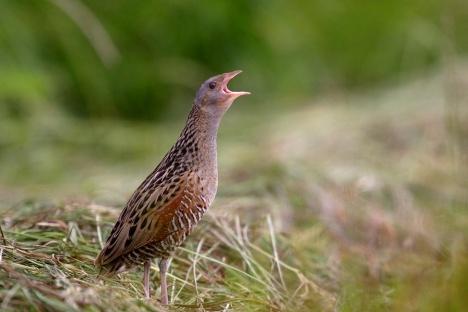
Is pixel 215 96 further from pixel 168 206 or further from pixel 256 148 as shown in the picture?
pixel 256 148

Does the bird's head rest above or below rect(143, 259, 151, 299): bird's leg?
above

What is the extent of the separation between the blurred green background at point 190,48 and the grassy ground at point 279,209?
18.4 inches

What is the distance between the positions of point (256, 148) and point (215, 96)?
4.37 m

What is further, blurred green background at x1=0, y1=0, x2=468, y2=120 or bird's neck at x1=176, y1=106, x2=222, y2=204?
blurred green background at x1=0, y1=0, x2=468, y2=120

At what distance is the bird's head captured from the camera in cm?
478

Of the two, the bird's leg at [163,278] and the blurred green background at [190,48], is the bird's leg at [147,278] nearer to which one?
the bird's leg at [163,278]

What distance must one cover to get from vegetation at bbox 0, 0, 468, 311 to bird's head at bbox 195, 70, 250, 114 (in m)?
0.71

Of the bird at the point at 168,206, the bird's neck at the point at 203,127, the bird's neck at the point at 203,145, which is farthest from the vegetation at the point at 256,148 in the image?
the bird's neck at the point at 203,127

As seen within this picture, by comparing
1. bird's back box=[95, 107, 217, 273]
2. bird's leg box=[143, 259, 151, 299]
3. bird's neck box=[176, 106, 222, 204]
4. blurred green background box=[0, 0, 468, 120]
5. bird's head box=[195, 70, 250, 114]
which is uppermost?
blurred green background box=[0, 0, 468, 120]

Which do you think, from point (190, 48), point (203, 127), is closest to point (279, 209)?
point (203, 127)

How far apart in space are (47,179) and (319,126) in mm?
2564

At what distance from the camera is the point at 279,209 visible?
6738 mm

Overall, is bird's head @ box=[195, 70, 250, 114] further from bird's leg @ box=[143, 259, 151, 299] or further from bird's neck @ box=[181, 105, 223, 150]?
bird's leg @ box=[143, 259, 151, 299]

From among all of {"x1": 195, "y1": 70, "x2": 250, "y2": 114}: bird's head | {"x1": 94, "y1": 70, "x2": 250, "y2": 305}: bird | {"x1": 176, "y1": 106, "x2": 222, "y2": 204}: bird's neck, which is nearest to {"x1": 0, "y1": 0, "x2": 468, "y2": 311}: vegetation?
{"x1": 94, "y1": 70, "x2": 250, "y2": 305}: bird
